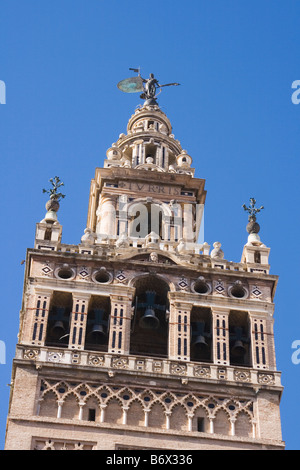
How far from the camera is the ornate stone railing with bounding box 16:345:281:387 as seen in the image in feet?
149

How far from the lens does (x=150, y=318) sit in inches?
1885

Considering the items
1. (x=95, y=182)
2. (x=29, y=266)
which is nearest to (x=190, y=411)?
(x=29, y=266)

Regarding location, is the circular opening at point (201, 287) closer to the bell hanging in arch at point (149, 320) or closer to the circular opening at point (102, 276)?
the bell hanging in arch at point (149, 320)

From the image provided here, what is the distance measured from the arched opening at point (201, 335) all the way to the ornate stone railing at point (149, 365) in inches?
54.8

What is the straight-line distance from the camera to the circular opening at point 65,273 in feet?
159

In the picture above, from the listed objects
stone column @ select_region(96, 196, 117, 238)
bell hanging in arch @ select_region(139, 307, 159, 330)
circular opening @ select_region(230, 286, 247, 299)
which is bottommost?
bell hanging in arch @ select_region(139, 307, 159, 330)

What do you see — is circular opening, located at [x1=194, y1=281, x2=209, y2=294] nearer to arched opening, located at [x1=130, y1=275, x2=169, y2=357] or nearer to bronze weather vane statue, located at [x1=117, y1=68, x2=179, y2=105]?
arched opening, located at [x1=130, y1=275, x2=169, y2=357]

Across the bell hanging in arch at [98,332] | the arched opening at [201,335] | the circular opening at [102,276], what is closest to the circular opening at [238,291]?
the arched opening at [201,335]

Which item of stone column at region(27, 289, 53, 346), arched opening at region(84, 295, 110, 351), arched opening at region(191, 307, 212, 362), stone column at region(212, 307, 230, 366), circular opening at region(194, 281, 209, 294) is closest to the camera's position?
stone column at region(27, 289, 53, 346)

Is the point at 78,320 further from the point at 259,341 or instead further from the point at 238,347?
the point at 259,341

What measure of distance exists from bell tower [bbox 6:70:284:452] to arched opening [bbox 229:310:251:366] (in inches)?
1.7

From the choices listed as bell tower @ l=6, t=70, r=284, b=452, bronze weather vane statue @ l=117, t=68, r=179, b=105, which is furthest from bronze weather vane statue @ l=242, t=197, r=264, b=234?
bronze weather vane statue @ l=117, t=68, r=179, b=105

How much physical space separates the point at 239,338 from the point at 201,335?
4.27ft

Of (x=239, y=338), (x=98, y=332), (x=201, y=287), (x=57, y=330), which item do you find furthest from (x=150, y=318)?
(x=57, y=330)
